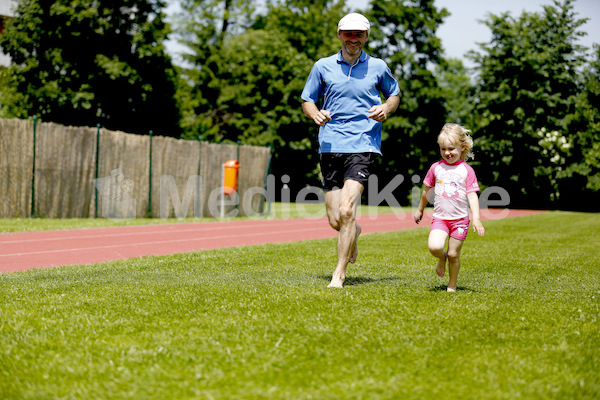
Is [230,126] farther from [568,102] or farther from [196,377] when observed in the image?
[196,377]

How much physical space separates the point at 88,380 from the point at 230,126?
4096cm

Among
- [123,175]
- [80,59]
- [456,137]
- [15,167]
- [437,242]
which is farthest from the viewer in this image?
[80,59]

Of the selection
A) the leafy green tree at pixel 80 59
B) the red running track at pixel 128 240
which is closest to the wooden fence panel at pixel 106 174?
the red running track at pixel 128 240

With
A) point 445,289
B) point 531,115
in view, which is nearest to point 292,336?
point 445,289

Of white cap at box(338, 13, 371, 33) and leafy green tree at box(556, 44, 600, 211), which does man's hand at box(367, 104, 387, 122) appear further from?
leafy green tree at box(556, 44, 600, 211)

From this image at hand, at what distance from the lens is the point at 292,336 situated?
13.1 feet

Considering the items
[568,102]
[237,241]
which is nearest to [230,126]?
[568,102]

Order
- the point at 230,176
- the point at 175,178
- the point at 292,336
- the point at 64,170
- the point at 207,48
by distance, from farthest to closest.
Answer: the point at 207,48, the point at 230,176, the point at 175,178, the point at 64,170, the point at 292,336

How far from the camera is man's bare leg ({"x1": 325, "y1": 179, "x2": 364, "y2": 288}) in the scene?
6.17 meters

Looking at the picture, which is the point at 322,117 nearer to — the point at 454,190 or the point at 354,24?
the point at 354,24

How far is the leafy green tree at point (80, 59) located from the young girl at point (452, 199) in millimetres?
27266

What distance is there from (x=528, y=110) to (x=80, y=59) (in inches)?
944

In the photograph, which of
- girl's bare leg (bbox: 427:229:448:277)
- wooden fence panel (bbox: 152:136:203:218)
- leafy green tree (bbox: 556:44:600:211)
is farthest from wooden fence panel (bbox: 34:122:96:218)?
leafy green tree (bbox: 556:44:600:211)

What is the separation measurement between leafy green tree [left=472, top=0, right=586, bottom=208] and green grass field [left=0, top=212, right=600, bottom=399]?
32.0 m
